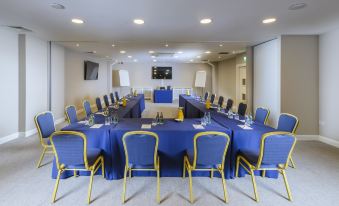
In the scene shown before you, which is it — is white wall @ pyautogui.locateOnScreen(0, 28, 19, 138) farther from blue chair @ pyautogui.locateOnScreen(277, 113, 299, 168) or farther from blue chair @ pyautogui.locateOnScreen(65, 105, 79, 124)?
blue chair @ pyautogui.locateOnScreen(277, 113, 299, 168)

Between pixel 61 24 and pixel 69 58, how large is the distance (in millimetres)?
3983

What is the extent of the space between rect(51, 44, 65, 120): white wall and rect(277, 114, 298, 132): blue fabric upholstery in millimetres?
6140

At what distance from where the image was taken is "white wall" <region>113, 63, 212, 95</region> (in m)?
14.6

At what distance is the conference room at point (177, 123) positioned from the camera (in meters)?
2.60

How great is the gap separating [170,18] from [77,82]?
20.2 feet

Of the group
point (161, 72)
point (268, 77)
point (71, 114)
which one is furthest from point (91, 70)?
point (268, 77)

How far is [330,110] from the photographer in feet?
16.6

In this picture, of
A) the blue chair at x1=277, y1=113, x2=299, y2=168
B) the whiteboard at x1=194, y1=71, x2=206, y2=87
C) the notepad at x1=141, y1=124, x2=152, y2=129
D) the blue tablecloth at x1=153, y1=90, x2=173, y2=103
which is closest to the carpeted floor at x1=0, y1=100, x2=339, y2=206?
the blue chair at x1=277, y1=113, x2=299, y2=168

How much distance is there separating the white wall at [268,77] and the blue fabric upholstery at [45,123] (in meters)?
5.00

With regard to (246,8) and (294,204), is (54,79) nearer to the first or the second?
(246,8)

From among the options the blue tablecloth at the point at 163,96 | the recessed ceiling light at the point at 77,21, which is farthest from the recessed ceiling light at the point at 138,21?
the blue tablecloth at the point at 163,96

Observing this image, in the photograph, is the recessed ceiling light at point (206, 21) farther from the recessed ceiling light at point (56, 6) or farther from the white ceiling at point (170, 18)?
the recessed ceiling light at point (56, 6)

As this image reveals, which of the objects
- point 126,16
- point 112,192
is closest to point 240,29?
point 126,16

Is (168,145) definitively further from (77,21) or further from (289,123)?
(77,21)
